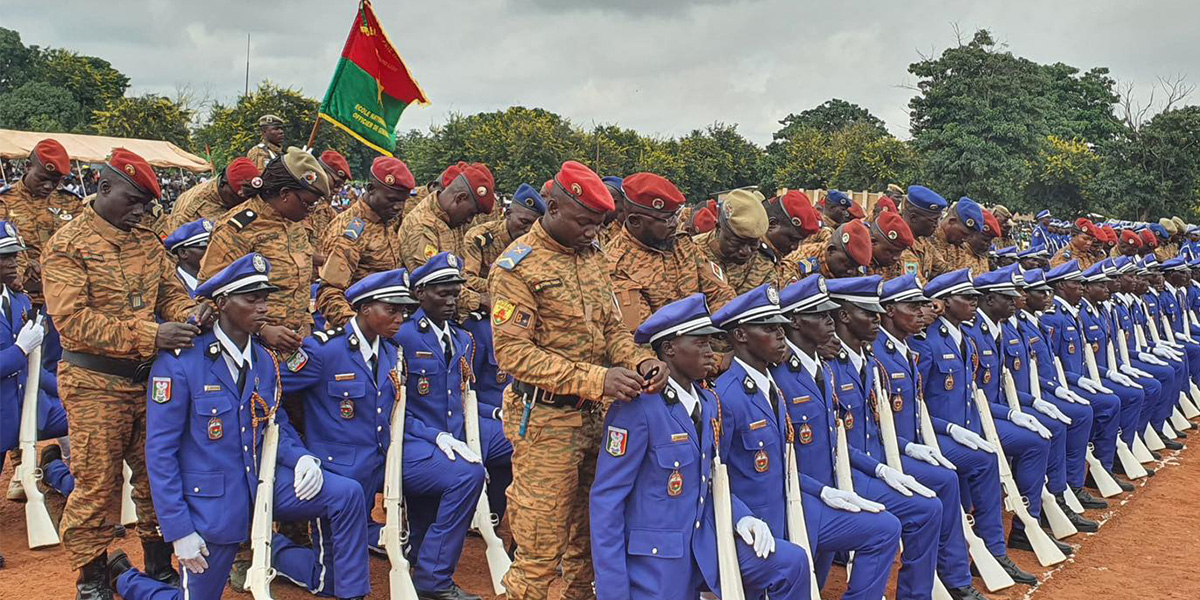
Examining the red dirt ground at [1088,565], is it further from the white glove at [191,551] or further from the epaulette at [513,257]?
the epaulette at [513,257]

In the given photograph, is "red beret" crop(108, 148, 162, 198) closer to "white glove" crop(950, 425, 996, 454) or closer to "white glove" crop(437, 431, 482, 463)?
"white glove" crop(437, 431, 482, 463)

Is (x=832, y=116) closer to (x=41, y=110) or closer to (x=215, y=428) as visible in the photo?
(x=41, y=110)

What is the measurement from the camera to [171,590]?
16.5 ft

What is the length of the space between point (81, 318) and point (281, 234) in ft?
4.42

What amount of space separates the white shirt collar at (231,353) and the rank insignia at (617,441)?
1.97 metres

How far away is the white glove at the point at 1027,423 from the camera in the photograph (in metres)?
7.32

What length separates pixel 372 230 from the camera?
7.10m

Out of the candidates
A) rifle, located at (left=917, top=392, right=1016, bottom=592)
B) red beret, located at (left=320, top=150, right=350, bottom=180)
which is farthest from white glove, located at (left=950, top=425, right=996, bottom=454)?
red beret, located at (left=320, top=150, right=350, bottom=180)

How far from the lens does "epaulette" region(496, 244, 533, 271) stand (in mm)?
4547

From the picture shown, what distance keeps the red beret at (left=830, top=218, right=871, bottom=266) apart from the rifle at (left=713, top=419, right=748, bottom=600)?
10.6ft

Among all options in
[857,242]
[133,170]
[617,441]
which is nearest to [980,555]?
[857,242]

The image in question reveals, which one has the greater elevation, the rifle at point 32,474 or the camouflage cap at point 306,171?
the camouflage cap at point 306,171

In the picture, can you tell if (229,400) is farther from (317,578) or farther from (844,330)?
(844,330)

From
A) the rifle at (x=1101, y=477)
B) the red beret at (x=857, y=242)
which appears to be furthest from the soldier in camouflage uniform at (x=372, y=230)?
the rifle at (x=1101, y=477)
